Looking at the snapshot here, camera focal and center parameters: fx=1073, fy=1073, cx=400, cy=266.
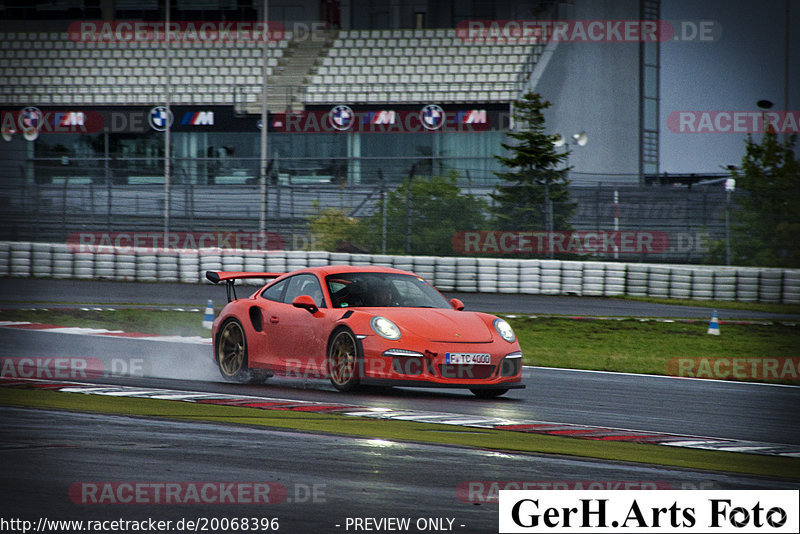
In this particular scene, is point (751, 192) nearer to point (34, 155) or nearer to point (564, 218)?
point (564, 218)

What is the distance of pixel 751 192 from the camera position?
22062mm

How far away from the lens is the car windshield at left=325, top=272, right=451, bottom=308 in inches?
379

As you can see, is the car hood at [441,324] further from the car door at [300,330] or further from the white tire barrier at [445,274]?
the white tire barrier at [445,274]

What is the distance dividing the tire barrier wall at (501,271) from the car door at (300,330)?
11828 mm

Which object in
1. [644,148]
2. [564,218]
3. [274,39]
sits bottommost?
[564,218]

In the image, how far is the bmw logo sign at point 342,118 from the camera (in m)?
33.3

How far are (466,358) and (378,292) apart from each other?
1.22 meters

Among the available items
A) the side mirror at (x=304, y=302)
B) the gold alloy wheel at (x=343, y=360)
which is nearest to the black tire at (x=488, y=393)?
the gold alloy wheel at (x=343, y=360)

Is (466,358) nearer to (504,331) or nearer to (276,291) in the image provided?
(504,331)

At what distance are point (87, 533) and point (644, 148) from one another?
3749 cm

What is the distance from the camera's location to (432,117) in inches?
1289

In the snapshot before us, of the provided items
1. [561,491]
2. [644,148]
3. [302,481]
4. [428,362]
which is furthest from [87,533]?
[644,148]

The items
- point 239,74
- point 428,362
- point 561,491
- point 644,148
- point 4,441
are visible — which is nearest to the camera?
point 561,491

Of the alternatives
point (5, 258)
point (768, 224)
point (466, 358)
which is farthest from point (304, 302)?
point (5, 258)
